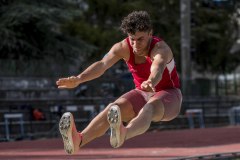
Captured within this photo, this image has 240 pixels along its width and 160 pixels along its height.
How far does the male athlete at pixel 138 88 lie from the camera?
880cm

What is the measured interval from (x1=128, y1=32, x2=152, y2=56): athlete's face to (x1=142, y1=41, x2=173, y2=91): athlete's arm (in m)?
0.12

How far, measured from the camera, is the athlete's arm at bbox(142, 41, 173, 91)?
841 cm

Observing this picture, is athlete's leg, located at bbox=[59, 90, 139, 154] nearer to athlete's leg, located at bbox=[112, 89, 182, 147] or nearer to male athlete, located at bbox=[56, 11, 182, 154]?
male athlete, located at bbox=[56, 11, 182, 154]

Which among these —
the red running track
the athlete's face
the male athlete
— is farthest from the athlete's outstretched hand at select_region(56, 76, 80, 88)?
the red running track

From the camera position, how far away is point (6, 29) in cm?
2720

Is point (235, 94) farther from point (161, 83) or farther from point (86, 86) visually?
point (161, 83)

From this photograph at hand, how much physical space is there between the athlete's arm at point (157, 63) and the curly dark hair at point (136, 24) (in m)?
0.28


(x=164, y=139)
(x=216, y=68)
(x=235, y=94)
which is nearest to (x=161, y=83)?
(x=164, y=139)

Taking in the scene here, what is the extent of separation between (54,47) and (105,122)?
20593mm

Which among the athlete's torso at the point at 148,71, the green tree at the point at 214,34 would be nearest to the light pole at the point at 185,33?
the green tree at the point at 214,34

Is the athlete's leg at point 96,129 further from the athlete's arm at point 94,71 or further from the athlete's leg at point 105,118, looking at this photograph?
the athlete's arm at point 94,71

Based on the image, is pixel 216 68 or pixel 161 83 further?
pixel 216 68

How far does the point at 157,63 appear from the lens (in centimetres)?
880

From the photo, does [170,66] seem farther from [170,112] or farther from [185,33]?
[185,33]
